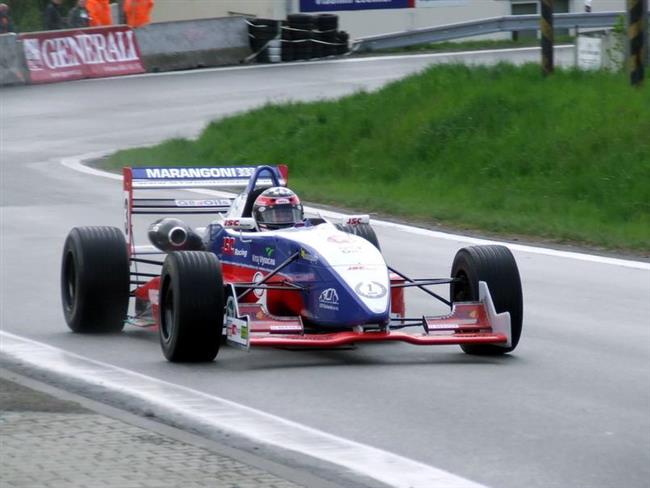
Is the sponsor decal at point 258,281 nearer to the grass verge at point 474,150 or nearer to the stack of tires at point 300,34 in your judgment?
the grass verge at point 474,150

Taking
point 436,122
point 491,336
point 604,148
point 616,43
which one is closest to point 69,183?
→ point 436,122

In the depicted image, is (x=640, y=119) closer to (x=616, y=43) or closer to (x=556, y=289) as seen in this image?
(x=616, y=43)

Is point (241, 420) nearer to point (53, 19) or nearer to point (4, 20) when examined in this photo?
point (4, 20)

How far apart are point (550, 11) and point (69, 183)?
7793 mm

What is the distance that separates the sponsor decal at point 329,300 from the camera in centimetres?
964

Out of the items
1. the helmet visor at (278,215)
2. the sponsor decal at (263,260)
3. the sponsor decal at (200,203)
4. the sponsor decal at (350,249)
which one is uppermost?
the helmet visor at (278,215)

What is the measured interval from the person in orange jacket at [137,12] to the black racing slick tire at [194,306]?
27.5 meters

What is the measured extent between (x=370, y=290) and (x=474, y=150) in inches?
459

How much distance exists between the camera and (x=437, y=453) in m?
7.53

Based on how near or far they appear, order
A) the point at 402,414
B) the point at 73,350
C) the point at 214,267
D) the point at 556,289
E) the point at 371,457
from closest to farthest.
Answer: the point at 371,457
the point at 402,414
the point at 214,267
the point at 73,350
the point at 556,289

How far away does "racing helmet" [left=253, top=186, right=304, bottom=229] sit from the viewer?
420 inches

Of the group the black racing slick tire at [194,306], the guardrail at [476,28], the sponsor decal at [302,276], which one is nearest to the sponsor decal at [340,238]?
the sponsor decal at [302,276]

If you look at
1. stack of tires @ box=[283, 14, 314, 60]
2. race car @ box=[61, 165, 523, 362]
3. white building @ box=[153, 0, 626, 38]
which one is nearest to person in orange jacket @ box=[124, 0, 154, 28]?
stack of tires @ box=[283, 14, 314, 60]

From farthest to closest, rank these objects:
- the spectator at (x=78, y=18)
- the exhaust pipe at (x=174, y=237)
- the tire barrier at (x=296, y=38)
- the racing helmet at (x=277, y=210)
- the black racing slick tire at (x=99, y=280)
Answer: the tire barrier at (x=296, y=38) → the spectator at (x=78, y=18) → the exhaust pipe at (x=174, y=237) → the black racing slick tire at (x=99, y=280) → the racing helmet at (x=277, y=210)
